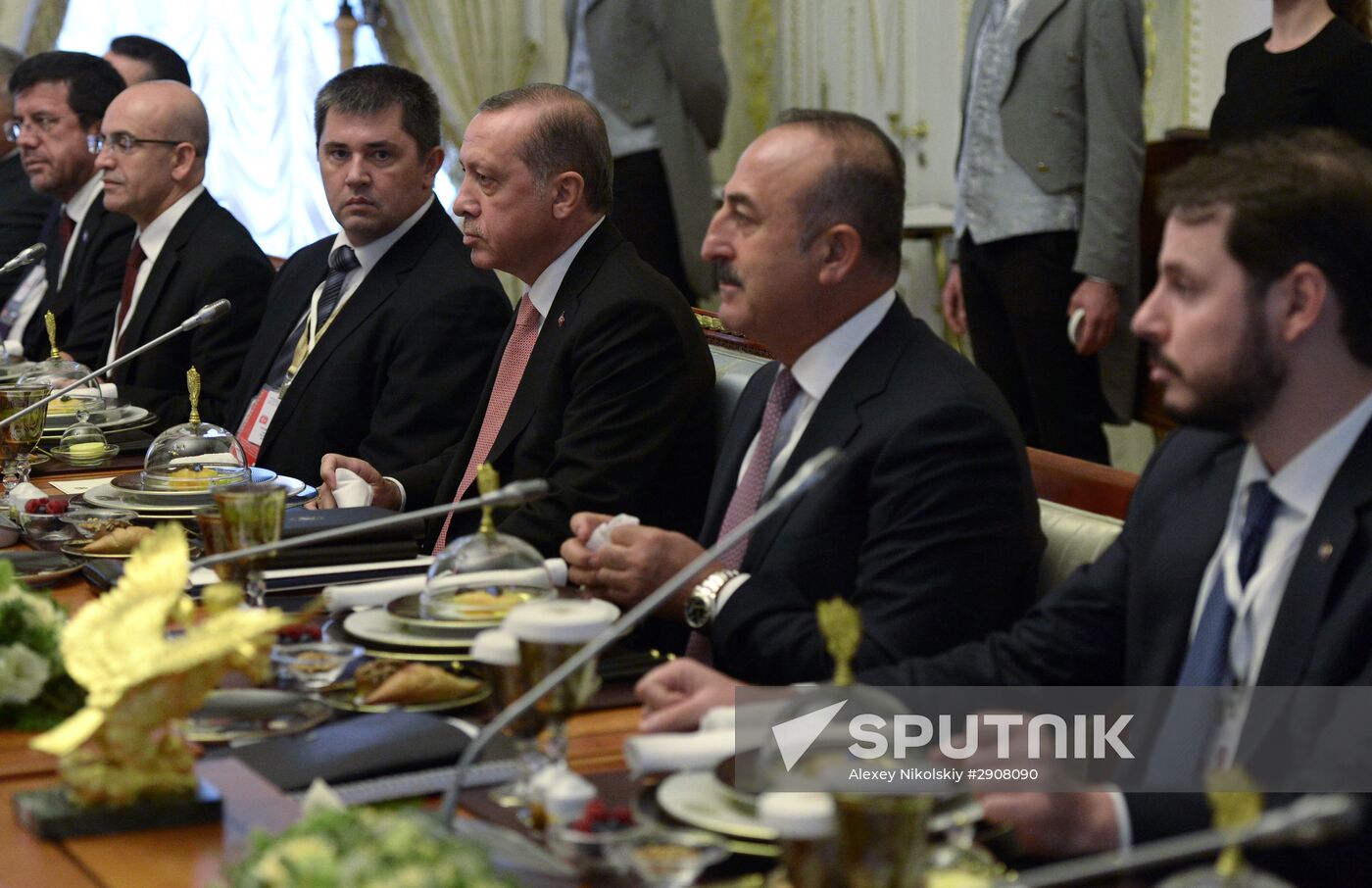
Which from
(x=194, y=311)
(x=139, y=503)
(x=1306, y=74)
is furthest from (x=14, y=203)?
(x=1306, y=74)

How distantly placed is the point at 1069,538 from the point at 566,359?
1082 mm

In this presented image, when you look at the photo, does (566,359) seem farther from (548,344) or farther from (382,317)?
(382,317)

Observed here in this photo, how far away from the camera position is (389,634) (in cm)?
190

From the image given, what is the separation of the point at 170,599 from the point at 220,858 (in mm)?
240

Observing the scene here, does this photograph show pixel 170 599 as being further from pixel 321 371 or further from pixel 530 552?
pixel 321 371

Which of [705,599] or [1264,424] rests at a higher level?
[1264,424]

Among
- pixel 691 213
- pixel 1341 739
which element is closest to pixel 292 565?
pixel 1341 739

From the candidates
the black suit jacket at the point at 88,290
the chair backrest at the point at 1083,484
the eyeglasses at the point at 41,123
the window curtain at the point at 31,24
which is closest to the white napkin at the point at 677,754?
the chair backrest at the point at 1083,484

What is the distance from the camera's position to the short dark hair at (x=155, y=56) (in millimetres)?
6133

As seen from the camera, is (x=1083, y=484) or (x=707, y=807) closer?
(x=707, y=807)

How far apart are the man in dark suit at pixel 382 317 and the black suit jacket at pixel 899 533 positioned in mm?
1374

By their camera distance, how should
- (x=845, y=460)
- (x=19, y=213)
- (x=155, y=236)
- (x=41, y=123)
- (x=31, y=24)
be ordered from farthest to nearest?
(x=31, y=24)
(x=19, y=213)
(x=41, y=123)
(x=155, y=236)
(x=845, y=460)

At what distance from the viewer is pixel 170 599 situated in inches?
58.9

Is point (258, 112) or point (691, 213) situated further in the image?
point (258, 112)
